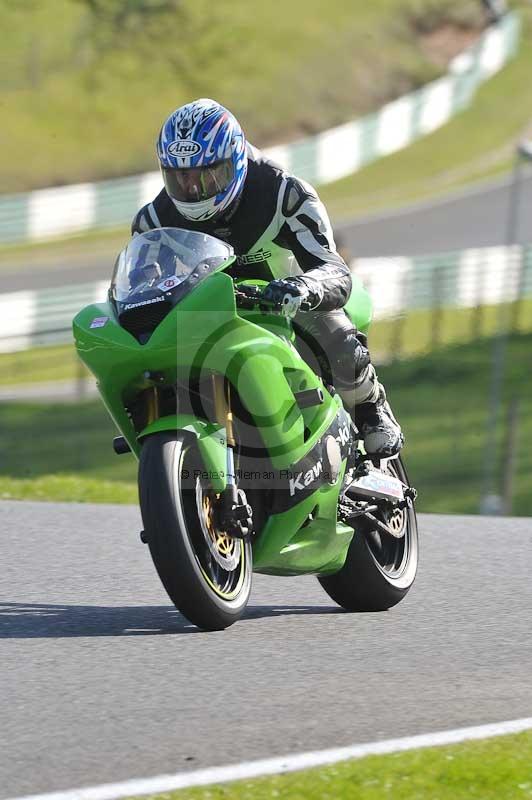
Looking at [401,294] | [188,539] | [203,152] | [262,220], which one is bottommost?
[401,294]

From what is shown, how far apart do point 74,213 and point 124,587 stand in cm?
2762

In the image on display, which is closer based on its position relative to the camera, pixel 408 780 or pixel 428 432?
pixel 408 780

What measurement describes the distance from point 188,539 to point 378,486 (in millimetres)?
1300

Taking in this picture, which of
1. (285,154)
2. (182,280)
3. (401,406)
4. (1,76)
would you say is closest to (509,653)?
(182,280)

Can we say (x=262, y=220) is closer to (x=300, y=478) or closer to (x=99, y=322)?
(x=99, y=322)

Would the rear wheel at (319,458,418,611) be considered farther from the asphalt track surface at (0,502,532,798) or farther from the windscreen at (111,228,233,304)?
the windscreen at (111,228,233,304)

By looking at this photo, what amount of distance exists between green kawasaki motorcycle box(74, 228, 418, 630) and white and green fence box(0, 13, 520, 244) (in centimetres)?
2761

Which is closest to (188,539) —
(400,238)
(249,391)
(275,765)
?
(249,391)

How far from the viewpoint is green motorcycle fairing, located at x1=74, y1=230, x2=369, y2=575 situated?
493cm

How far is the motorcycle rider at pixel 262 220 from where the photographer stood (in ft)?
17.5

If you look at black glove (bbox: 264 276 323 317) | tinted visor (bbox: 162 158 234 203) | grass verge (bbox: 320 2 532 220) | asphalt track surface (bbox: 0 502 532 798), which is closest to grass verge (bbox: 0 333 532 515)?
asphalt track surface (bbox: 0 502 532 798)

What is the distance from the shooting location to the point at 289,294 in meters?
5.10

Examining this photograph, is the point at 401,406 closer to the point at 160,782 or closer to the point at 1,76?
the point at 160,782

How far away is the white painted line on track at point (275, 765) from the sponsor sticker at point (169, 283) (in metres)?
1.73
